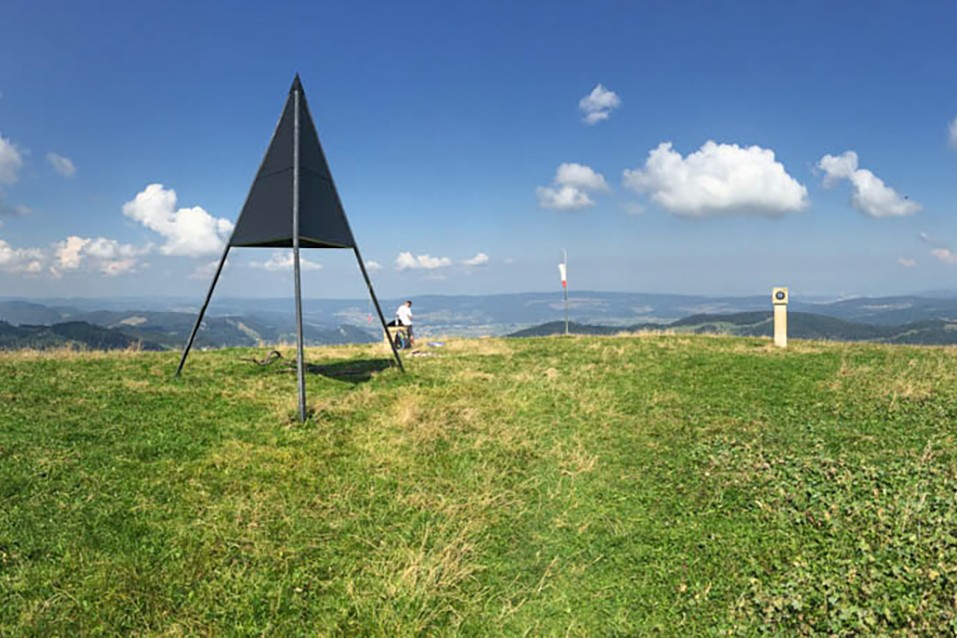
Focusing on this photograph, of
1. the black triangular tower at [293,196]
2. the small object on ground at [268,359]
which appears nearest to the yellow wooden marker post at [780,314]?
the black triangular tower at [293,196]

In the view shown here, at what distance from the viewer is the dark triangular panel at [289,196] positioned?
1204 cm

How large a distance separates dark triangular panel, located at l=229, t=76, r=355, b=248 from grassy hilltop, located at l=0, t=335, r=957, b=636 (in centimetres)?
389

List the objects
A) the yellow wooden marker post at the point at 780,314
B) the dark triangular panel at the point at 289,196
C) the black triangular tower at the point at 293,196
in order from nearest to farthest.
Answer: the black triangular tower at the point at 293,196 → the dark triangular panel at the point at 289,196 → the yellow wooden marker post at the point at 780,314

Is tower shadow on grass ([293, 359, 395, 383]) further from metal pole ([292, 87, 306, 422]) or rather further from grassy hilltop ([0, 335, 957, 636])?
metal pole ([292, 87, 306, 422])

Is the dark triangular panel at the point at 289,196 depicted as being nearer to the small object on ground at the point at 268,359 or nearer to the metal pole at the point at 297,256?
the metal pole at the point at 297,256

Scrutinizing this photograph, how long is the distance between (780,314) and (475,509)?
53.9 feet

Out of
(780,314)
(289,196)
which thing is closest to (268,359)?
(289,196)

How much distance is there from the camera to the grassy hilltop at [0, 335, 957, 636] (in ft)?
17.1

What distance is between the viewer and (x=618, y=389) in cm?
1345

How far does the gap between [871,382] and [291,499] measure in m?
13.6

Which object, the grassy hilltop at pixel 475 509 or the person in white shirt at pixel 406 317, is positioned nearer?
the grassy hilltop at pixel 475 509

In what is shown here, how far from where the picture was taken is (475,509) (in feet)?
24.1

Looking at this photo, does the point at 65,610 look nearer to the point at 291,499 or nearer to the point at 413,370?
the point at 291,499

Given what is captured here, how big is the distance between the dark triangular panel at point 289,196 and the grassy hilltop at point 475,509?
3893mm
